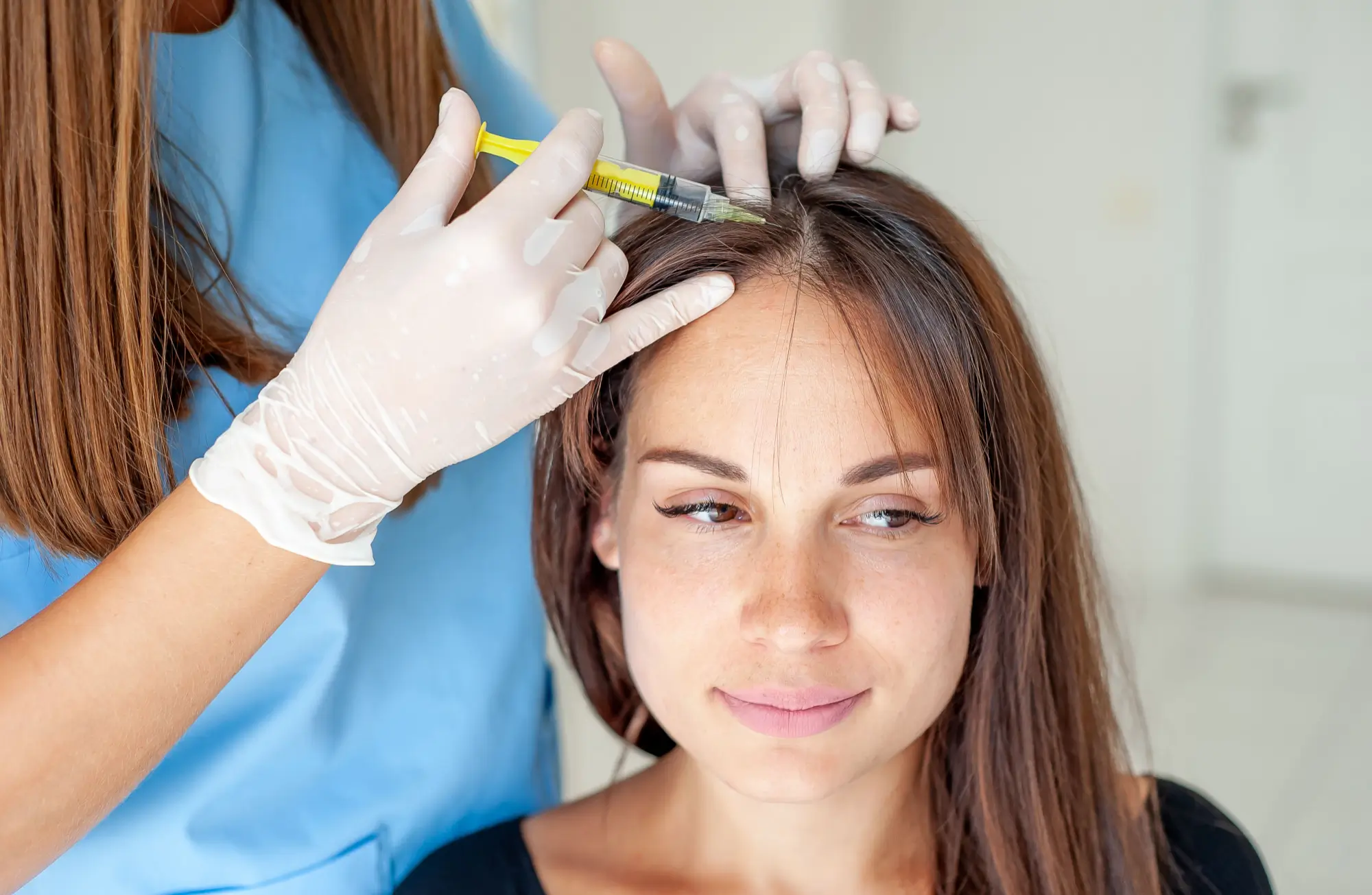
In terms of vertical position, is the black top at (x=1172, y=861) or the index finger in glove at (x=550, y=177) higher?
the index finger in glove at (x=550, y=177)

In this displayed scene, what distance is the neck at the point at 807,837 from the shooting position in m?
1.10

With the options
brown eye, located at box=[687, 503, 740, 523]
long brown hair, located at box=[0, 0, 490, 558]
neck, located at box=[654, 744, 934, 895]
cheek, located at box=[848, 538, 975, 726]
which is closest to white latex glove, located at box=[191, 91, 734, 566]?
long brown hair, located at box=[0, 0, 490, 558]

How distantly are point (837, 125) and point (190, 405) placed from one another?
0.63m

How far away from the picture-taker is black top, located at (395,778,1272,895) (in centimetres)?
108

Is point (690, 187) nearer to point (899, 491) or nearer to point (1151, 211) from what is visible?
point (899, 491)

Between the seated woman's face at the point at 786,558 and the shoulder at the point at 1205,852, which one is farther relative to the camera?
the shoulder at the point at 1205,852

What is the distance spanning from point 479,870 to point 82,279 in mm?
656

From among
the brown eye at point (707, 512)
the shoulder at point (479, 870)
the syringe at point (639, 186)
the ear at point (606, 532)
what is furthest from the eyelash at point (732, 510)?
the shoulder at point (479, 870)

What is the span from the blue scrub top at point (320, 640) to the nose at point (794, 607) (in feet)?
1.23

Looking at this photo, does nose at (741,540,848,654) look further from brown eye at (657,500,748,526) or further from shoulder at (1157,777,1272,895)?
shoulder at (1157,777,1272,895)

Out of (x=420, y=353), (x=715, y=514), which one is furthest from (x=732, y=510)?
(x=420, y=353)

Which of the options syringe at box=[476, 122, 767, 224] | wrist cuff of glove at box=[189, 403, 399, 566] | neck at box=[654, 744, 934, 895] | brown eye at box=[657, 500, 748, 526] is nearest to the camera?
wrist cuff of glove at box=[189, 403, 399, 566]

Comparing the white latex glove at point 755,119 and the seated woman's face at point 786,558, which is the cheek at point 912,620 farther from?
the white latex glove at point 755,119

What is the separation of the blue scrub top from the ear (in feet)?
0.40
